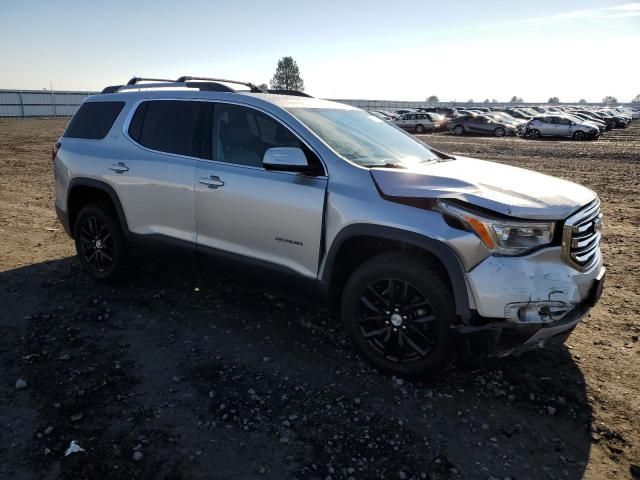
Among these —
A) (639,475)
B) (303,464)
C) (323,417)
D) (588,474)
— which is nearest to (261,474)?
(303,464)

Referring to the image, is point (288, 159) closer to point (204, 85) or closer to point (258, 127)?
point (258, 127)

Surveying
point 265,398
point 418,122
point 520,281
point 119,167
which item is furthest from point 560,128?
point 265,398

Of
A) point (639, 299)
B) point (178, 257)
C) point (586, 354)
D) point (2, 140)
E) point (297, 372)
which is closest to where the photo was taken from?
point (297, 372)

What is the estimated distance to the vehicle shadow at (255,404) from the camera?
8.70 feet

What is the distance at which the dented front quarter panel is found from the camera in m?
2.82

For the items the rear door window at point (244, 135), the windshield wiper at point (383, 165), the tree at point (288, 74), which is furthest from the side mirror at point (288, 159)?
the tree at point (288, 74)

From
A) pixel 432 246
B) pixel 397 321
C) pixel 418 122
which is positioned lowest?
pixel 397 321

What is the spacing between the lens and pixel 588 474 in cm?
261

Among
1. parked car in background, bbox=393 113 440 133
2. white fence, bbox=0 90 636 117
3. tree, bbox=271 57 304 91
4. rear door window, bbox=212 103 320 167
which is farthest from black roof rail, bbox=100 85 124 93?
tree, bbox=271 57 304 91

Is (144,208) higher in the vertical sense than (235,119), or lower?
lower

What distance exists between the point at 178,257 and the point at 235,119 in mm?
1307

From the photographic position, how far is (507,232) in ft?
9.40

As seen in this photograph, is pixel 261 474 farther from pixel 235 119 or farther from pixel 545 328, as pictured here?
pixel 235 119

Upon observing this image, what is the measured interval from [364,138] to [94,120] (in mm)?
2840
